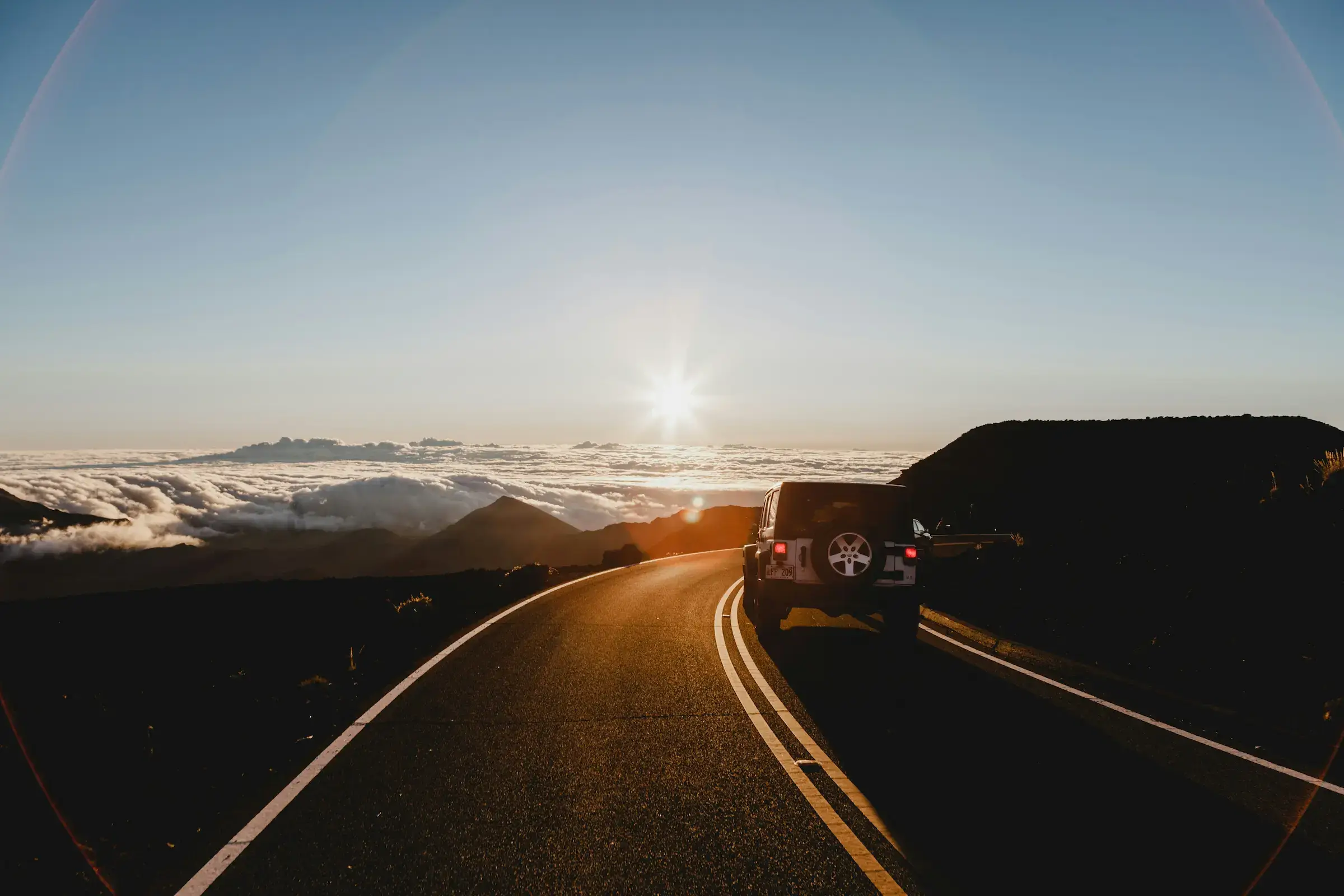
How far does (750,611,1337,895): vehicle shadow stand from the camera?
166 inches

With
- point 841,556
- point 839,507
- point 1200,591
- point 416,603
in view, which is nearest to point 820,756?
point 841,556

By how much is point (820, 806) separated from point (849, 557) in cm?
636

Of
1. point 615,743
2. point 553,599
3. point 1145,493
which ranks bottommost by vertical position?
point 553,599

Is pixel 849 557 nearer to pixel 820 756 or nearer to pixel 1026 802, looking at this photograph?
pixel 820 756

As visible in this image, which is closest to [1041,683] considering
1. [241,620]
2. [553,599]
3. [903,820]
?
[903,820]

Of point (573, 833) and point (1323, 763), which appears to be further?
point (1323, 763)

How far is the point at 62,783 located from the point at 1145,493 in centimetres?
1737

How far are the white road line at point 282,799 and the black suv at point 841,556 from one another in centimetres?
518

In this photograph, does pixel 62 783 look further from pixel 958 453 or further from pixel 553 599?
pixel 958 453

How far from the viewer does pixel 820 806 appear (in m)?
5.23

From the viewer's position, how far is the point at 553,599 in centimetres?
1869

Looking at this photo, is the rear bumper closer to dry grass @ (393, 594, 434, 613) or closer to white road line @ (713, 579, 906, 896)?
white road line @ (713, 579, 906, 896)

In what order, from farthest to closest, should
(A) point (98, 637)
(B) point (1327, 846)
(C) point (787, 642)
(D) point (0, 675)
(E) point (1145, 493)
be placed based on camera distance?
(A) point (98, 637)
(E) point (1145, 493)
(C) point (787, 642)
(D) point (0, 675)
(B) point (1327, 846)

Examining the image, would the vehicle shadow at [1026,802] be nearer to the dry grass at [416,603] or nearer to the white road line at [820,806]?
the white road line at [820,806]
